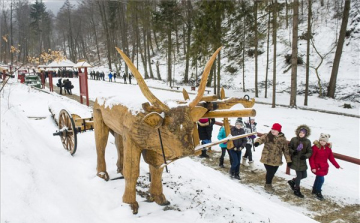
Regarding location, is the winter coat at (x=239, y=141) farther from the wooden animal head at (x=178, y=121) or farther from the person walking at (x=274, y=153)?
the wooden animal head at (x=178, y=121)

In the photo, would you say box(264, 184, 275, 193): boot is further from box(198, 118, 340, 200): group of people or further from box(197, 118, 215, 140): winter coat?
box(197, 118, 215, 140): winter coat

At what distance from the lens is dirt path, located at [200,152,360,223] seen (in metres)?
4.80

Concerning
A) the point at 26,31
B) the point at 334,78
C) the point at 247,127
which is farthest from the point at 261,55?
the point at 26,31

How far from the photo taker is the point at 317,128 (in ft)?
42.7

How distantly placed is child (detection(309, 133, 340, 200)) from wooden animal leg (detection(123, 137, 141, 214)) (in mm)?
3980

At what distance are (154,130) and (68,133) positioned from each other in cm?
368

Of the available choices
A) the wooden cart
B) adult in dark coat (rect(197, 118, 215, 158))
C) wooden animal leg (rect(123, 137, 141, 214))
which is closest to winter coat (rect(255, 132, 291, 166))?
adult in dark coat (rect(197, 118, 215, 158))

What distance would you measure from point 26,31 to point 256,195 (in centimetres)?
5616

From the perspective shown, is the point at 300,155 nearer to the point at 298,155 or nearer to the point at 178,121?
the point at 298,155

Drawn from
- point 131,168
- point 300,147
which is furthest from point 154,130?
point 300,147

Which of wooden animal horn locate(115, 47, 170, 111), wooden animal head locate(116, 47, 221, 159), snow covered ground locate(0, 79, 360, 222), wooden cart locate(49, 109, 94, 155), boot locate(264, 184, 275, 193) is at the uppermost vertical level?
wooden animal horn locate(115, 47, 170, 111)

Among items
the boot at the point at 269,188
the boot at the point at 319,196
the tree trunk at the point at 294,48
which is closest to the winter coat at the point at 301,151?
the boot at the point at 319,196

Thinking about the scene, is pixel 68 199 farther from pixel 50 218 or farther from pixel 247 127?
pixel 247 127

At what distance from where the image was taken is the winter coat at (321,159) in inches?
218
